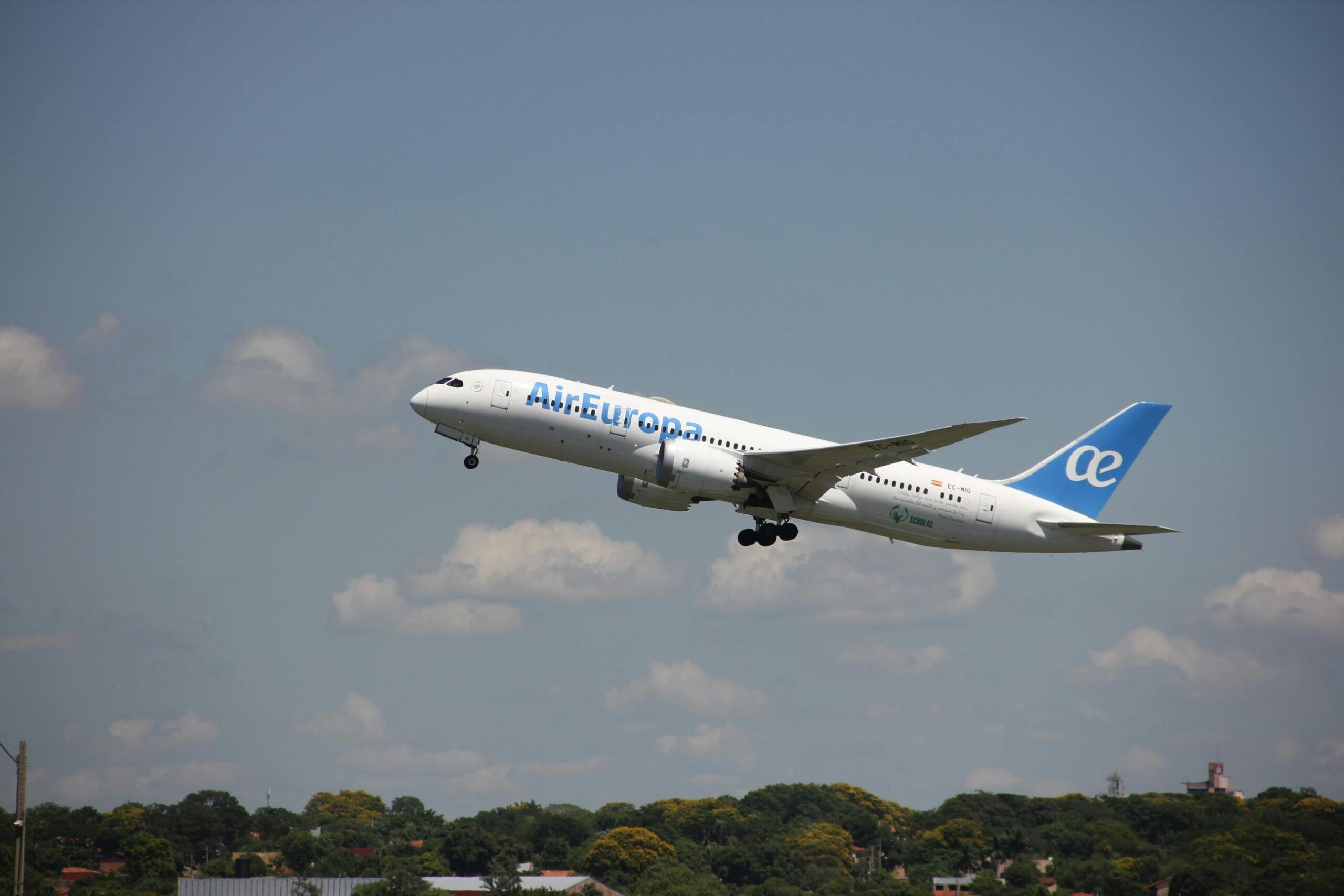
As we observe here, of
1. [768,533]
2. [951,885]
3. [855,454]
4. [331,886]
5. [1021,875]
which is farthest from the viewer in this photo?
[951,885]

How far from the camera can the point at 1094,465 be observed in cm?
5559

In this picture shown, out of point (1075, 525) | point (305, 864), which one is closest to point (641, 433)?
point (1075, 525)

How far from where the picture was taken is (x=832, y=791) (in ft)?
465

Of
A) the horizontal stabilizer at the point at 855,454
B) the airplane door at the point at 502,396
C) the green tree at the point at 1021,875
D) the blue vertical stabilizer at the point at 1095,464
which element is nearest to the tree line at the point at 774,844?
the green tree at the point at 1021,875

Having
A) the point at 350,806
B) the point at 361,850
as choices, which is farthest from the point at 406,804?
the point at 361,850

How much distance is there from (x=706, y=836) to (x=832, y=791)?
27.3 m

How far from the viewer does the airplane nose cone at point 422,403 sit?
4841cm

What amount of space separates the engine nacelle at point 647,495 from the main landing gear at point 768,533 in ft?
9.03

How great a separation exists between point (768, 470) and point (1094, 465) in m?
15.4

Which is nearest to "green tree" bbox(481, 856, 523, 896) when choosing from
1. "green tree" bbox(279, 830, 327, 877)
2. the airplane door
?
"green tree" bbox(279, 830, 327, 877)

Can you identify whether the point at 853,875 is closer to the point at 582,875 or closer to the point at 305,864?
the point at 582,875

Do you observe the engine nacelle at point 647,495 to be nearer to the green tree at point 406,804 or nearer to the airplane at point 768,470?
the airplane at point 768,470

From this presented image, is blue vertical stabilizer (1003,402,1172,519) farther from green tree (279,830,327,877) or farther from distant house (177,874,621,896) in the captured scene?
green tree (279,830,327,877)

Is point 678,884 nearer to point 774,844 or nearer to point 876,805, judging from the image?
point 774,844
